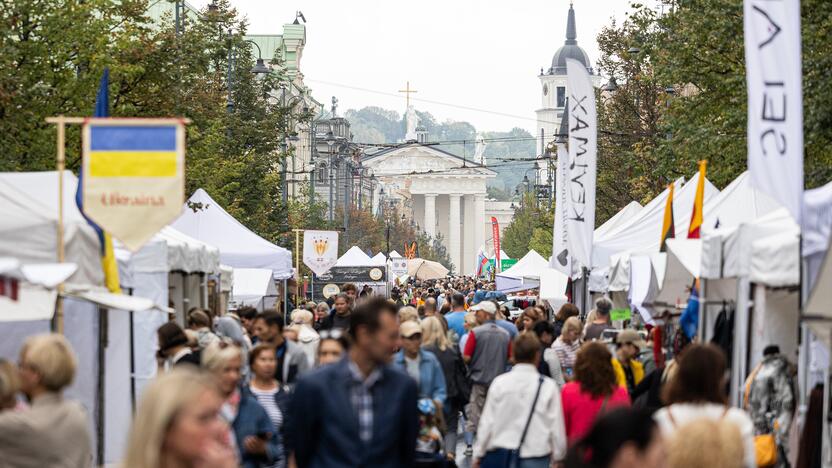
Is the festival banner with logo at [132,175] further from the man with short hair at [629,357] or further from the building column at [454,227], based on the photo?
the building column at [454,227]

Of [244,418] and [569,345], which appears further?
[569,345]

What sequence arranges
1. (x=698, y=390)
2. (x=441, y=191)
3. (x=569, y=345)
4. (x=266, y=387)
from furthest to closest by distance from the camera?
(x=441, y=191) < (x=569, y=345) < (x=266, y=387) < (x=698, y=390)

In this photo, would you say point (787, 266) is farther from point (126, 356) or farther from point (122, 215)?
point (126, 356)

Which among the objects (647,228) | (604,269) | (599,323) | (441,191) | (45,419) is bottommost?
(599,323)

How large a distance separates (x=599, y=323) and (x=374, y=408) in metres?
10.7

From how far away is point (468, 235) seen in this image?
651ft

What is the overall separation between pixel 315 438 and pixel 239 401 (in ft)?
5.85

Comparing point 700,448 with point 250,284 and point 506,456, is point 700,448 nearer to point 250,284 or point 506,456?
point 506,456

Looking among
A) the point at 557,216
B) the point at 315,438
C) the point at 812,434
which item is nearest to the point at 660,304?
the point at 812,434

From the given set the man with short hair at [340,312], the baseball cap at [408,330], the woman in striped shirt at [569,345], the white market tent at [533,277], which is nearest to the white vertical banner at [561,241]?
the man with short hair at [340,312]

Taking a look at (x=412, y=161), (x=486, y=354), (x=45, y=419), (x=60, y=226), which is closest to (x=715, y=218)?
(x=486, y=354)

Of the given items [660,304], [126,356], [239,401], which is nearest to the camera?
[239,401]

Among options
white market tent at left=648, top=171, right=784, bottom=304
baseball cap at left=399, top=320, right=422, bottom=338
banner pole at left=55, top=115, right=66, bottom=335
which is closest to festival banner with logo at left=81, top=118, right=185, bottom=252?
banner pole at left=55, top=115, right=66, bottom=335

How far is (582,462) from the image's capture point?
4512 mm
